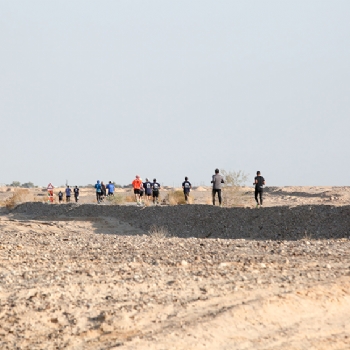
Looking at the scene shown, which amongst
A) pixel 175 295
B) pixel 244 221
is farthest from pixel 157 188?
pixel 175 295

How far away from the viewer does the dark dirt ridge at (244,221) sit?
83.8ft

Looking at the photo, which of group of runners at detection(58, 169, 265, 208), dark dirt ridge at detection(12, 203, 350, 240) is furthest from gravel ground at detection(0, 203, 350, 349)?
group of runners at detection(58, 169, 265, 208)

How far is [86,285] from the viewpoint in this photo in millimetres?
10047

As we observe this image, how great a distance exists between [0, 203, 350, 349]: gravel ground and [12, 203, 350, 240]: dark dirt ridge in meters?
9.75

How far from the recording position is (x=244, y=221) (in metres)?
28.6

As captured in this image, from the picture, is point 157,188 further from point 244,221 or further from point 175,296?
point 175,296

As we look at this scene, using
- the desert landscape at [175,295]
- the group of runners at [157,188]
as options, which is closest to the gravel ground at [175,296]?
the desert landscape at [175,295]

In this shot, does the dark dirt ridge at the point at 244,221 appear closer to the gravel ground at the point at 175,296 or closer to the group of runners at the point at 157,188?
the group of runners at the point at 157,188

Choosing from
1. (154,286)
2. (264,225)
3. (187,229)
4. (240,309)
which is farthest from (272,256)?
(187,229)

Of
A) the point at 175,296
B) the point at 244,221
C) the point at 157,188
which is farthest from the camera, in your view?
the point at 157,188

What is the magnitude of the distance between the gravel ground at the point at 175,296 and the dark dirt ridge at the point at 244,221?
975cm

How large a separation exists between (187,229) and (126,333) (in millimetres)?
22309

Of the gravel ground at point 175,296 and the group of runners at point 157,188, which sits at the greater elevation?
the group of runners at point 157,188

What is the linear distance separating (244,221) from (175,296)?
64.1ft
